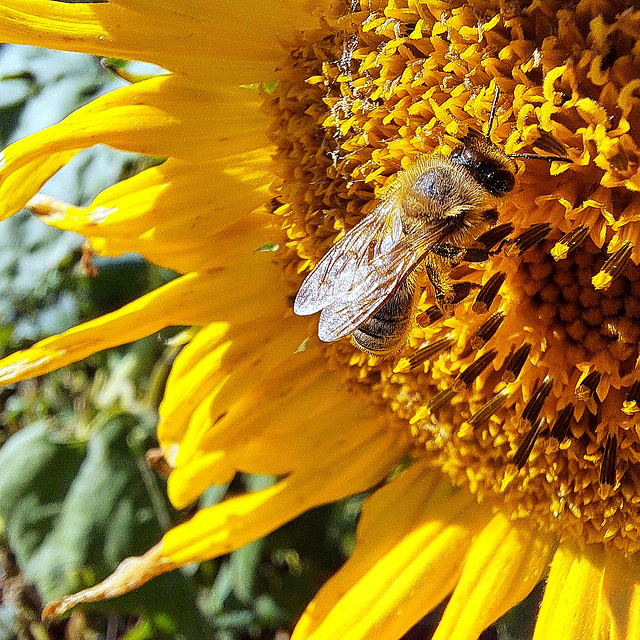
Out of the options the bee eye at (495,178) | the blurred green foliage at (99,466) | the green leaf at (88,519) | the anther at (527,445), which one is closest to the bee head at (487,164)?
the bee eye at (495,178)

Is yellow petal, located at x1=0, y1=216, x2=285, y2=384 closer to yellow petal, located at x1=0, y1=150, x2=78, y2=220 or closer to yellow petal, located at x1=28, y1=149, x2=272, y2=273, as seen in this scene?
yellow petal, located at x1=28, y1=149, x2=272, y2=273

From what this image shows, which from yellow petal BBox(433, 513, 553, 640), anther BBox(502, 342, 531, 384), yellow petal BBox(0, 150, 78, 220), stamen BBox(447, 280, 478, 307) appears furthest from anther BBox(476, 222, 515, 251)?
yellow petal BBox(0, 150, 78, 220)

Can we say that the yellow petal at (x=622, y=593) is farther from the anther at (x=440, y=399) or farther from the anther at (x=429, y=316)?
the anther at (x=429, y=316)

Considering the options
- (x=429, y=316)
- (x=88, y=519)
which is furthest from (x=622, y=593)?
(x=88, y=519)

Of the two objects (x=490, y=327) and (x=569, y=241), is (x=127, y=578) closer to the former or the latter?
(x=490, y=327)

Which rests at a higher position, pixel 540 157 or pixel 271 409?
pixel 540 157

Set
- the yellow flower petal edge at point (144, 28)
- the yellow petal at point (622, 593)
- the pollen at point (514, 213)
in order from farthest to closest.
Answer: the yellow petal at point (622, 593), the yellow flower petal edge at point (144, 28), the pollen at point (514, 213)

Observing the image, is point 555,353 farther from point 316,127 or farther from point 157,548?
point 157,548
